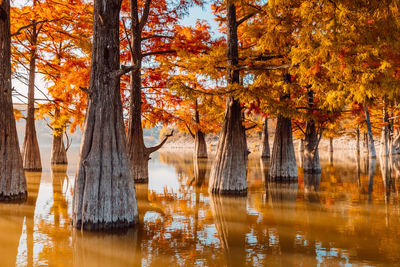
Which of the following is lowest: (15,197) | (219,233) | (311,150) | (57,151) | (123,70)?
(219,233)

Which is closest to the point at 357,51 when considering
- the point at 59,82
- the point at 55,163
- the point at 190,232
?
the point at 190,232

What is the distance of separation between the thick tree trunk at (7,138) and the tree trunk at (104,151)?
4153 mm

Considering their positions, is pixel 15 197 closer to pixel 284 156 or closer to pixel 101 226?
pixel 101 226

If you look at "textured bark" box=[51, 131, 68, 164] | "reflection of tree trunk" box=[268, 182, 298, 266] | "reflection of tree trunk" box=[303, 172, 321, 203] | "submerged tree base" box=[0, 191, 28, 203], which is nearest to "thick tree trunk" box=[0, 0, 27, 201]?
"submerged tree base" box=[0, 191, 28, 203]

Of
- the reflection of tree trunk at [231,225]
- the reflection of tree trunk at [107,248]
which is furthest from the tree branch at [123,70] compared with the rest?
the reflection of tree trunk at [231,225]

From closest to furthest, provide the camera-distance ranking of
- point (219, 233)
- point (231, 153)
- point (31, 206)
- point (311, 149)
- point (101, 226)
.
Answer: point (101, 226) < point (219, 233) < point (31, 206) < point (231, 153) < point (311, 149)

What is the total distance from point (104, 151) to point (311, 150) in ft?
48.0

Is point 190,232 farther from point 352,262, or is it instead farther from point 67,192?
point 67,192

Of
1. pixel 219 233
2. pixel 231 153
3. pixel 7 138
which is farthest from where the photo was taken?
pixel 231 153

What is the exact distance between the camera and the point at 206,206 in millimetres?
10281

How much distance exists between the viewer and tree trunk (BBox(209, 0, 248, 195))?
11.7m

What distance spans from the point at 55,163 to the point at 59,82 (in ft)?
29.5

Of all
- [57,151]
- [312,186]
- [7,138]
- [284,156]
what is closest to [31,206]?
[7,138]

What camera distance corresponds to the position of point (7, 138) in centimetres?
1021
